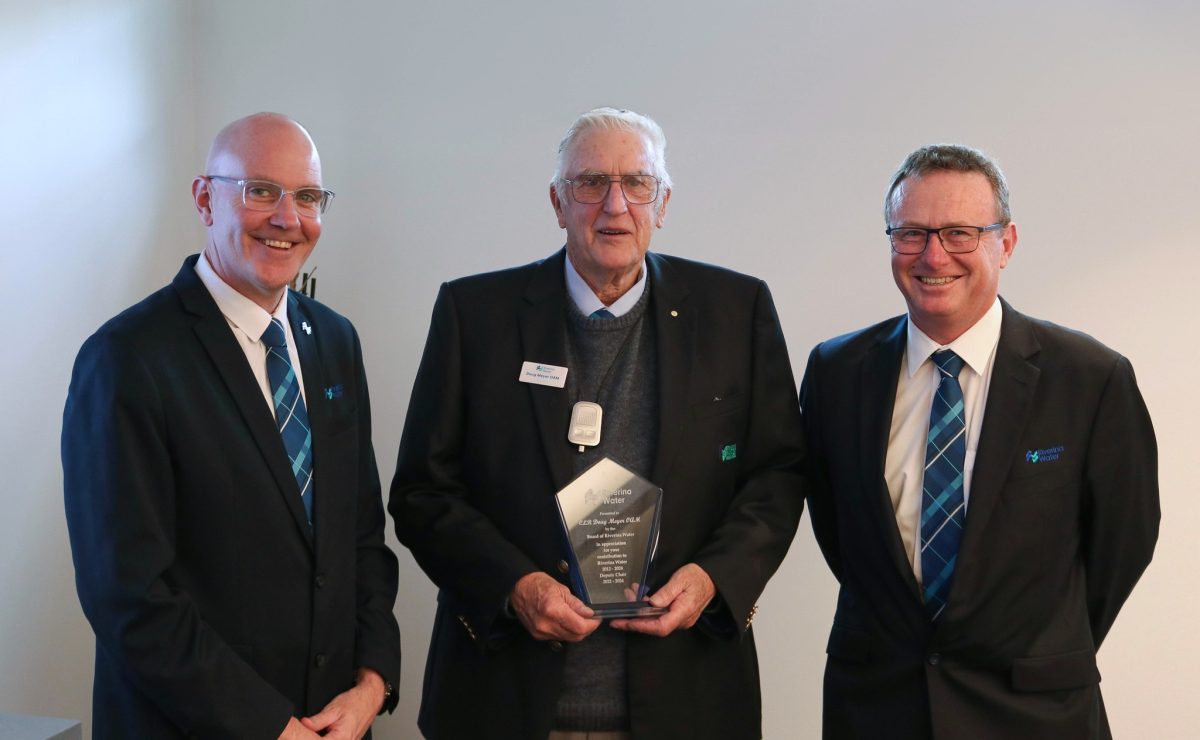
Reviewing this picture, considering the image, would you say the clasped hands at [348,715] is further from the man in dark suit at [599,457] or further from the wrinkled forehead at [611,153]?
the wrinkled forehead at [611,153]

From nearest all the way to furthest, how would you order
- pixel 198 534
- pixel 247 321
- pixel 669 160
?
pixel 198 534 < pixel 247 321 < pixel 669 160

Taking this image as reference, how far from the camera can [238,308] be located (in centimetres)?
225

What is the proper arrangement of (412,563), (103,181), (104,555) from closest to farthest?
(104,555)
(103,181)
(412,563)

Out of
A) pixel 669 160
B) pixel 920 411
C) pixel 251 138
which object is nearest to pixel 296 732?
pixel 251 138

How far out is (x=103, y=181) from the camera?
4.25 meters

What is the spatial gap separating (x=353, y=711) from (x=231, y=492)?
0.53m

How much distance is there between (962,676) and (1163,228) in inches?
93.7

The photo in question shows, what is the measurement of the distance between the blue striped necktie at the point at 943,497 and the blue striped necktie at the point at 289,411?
1303mm

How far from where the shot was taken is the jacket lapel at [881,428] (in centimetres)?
235

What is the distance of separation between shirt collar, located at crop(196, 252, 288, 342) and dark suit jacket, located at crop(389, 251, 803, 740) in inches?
16.4

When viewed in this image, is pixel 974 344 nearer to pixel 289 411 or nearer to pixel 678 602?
pixel 678 602

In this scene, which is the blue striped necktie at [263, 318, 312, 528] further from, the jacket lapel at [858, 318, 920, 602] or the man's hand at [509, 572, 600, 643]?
the jacket lapel at [858, 318, 920, 602]

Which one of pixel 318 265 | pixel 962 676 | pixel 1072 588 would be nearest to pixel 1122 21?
pixel 1072 588

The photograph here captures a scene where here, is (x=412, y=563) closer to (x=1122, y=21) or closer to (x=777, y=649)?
(x=777, y=649)
